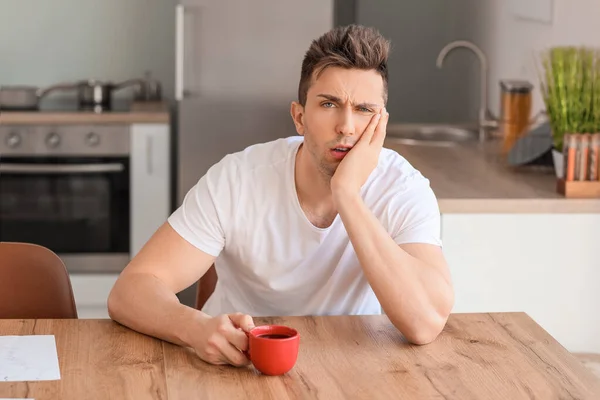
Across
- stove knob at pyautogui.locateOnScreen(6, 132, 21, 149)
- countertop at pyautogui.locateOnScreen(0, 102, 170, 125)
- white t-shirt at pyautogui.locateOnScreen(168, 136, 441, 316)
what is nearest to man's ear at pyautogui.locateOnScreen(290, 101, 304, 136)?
white t-shirt at pyautogui.locateOnScreen(168, 136, 441, 316)

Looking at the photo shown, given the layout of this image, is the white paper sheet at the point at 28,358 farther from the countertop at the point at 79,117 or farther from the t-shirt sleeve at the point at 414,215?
the countertop at the point at 79,117

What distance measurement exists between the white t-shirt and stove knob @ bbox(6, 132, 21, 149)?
2.38 meters

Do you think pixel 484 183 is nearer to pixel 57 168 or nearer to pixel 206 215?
pixel 206 215

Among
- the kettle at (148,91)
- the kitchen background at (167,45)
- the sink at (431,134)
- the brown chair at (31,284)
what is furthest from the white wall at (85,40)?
the brown chair at (31,284)

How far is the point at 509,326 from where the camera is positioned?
6.79 ft

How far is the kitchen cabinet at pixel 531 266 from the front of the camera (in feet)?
9.59

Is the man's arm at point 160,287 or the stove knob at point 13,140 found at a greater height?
the stove knob at point 13,140

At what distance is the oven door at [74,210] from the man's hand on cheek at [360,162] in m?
2.51

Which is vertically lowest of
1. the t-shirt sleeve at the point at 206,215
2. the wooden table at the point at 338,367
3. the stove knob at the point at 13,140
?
the wooden table at the point at 338,367

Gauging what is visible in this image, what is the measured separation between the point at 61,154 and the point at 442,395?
123 inches

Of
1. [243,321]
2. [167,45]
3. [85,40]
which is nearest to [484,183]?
[243,321]

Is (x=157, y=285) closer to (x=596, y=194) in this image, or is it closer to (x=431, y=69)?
(x=596, y=194)

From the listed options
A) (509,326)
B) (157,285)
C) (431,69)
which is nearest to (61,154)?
(431,69)

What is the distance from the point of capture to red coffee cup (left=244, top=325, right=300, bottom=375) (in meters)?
1.71
